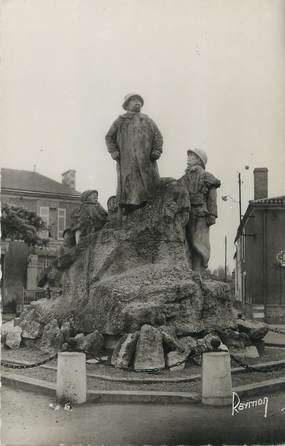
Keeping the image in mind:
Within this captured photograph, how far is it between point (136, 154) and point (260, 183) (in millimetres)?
22703

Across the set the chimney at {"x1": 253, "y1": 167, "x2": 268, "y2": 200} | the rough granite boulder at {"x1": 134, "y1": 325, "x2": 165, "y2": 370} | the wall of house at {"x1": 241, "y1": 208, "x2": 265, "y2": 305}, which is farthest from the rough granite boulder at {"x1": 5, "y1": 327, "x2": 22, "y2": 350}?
the chimney at {"x1": 253, "y1": 167, "x2": 268, "y2": 200}

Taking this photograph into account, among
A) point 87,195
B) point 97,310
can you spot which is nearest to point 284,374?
point 97,310

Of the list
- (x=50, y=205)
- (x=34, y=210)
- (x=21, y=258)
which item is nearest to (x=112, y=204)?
(x=21, y=258)

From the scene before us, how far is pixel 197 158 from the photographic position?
12.4 m

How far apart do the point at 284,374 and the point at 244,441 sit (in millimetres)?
3476

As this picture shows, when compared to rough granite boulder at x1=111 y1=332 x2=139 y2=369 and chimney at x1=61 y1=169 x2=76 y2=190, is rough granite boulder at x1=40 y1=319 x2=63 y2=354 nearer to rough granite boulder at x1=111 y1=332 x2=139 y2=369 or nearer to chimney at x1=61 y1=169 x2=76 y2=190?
rough granite boulder at x1=111 y1=332 x2=139 y2=369

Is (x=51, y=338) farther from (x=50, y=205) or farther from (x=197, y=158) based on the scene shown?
(x=50, y=205)

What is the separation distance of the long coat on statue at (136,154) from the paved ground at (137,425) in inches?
204

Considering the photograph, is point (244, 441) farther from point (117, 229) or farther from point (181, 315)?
point (117, 229)

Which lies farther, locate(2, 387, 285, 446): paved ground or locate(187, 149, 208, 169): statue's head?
locate(187, 149, 208, 169): statue's head

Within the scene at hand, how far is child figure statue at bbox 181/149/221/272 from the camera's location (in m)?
12.0

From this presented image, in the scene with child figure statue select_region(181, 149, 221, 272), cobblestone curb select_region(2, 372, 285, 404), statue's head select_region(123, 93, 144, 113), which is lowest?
cobblestone curb select_region(2, 372, 285, 404)

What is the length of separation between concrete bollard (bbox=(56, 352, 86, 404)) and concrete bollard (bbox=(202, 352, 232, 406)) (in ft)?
4.87

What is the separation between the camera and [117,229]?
1144cm
